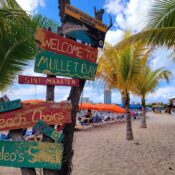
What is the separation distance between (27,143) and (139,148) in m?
7.08

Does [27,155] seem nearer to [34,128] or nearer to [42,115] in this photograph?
[34,128]

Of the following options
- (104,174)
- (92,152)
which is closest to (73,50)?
(104,174)

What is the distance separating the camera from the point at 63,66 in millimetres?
3602

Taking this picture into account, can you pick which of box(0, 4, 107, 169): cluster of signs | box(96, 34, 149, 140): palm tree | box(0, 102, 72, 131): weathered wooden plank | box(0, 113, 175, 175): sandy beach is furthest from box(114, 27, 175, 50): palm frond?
box(96, 34, 149, 140): palm tree

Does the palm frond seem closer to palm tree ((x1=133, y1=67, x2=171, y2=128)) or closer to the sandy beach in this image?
the sandy beach

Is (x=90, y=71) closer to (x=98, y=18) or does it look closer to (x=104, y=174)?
(x=98, y=18)

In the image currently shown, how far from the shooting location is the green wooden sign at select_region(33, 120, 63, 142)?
11.0 ft

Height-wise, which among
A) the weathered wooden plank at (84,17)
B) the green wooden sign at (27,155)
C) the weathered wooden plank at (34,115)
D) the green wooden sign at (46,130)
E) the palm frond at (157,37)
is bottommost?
the green wooden sign at (27,155)

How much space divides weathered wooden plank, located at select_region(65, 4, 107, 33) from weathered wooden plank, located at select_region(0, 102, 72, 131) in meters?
1.27

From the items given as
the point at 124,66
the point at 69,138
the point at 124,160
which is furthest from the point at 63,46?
the point at 124,66

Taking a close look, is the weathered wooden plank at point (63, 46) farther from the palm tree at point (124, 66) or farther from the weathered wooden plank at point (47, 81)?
the palm tree at point (124, 66)

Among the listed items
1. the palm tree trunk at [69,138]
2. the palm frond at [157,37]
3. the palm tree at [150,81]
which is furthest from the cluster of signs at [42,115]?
the palm tree at [150,81]

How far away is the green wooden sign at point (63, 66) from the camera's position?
3414 mm

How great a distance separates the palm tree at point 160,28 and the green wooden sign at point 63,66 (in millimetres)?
2670
